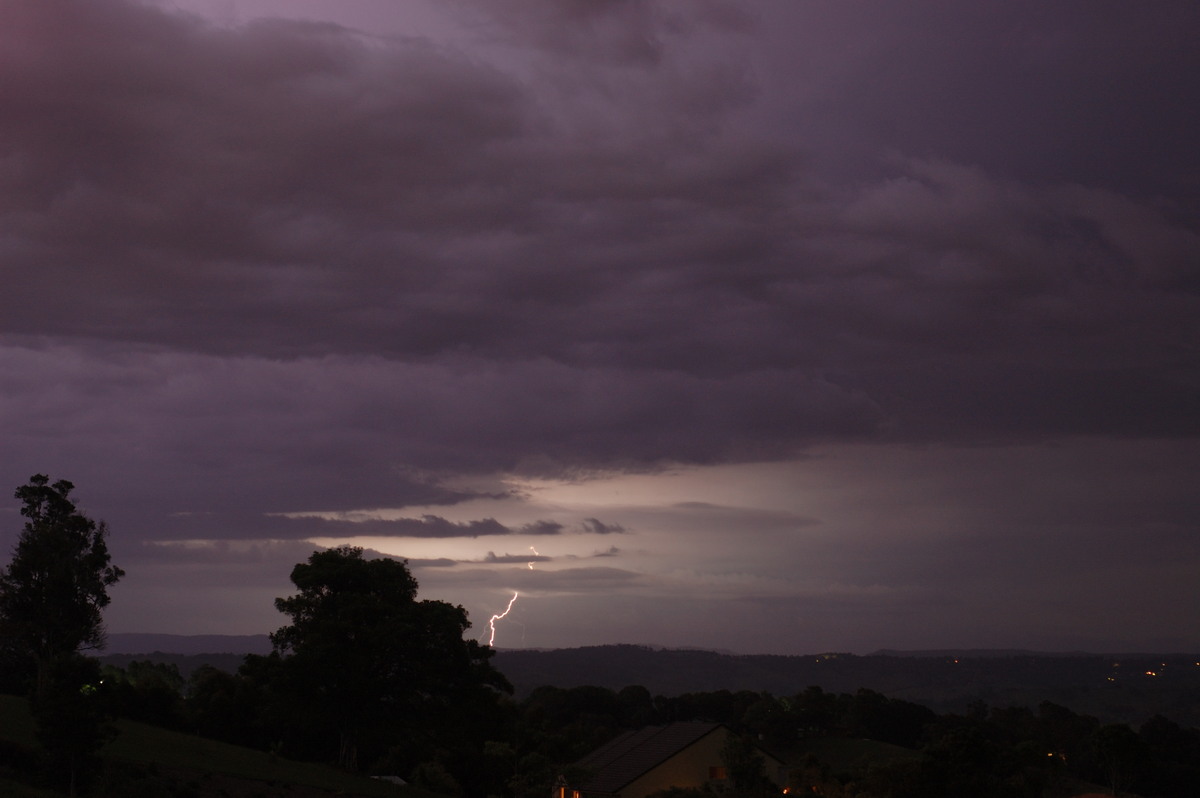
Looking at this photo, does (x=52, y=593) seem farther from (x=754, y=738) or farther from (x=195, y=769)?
(x=754, y=738)

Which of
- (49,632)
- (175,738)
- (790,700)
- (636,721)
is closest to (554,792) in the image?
(175,738)

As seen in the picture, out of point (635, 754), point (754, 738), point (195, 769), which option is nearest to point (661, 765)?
point (635, 754)

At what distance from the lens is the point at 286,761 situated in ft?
174

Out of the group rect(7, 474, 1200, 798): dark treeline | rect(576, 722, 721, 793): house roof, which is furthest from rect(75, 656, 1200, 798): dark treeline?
rect(576, 722, 721, 793): house roof

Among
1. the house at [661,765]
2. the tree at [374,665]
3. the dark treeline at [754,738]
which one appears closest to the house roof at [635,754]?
the house at [661,765]

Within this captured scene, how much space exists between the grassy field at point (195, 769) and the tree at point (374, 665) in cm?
394

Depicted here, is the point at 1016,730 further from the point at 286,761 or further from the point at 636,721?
the point at 286,761

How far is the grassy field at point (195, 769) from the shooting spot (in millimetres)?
35219

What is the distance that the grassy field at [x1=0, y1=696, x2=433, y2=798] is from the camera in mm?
35219

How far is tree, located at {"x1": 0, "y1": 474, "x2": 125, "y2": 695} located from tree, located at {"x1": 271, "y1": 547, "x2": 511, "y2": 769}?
10.9 metres

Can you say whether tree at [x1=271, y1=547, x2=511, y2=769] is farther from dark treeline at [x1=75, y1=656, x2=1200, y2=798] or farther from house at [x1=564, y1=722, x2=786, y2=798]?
house at [x1=564, y1=722, x2=786, y2=798]

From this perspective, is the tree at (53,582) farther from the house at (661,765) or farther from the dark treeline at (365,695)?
the house at (661,765)

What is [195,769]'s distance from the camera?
39906mm

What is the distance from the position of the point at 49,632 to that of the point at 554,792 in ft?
86.8
